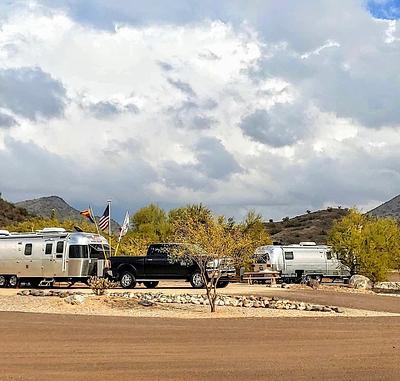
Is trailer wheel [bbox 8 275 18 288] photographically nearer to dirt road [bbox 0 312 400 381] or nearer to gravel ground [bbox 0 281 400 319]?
gravel ground [bbox 0 281 400 319]

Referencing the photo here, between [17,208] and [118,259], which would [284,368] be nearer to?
[118,259]

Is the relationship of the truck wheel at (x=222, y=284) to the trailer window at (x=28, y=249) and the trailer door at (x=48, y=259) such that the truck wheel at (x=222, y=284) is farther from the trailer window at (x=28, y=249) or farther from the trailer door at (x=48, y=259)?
the trailer window at (x=28, y=249)

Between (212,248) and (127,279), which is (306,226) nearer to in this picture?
(127,279)

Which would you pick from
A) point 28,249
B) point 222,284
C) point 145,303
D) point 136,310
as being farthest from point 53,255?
point 136,310

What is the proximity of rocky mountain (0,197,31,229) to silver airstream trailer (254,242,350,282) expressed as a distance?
46.5 metres

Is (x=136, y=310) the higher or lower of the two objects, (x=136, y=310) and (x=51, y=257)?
the lower

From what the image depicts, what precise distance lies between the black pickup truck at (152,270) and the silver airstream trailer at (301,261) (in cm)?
1050

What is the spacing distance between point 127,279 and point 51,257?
389 centimetres

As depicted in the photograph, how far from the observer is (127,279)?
38844mm

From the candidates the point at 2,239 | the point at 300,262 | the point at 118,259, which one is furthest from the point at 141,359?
the point at 300,262

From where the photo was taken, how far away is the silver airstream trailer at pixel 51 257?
38.7 metres

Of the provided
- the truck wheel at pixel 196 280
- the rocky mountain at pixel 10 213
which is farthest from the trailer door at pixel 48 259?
the rocky mountain at pixel 10 213

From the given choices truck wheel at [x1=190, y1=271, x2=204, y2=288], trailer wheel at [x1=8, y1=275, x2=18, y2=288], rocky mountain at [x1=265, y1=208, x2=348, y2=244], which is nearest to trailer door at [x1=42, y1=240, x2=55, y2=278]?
trailer wheel at [x1=8, y1=275, x2=18, y2=288]

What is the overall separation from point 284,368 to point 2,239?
29.4m
